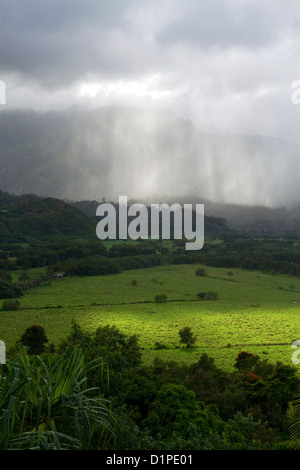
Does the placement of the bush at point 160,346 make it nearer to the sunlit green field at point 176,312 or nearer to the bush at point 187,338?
the sunlit green field at point 176,312

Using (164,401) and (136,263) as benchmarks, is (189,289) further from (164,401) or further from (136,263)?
(164,401)

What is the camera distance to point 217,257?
544 feet

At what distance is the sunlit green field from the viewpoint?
2202 inches

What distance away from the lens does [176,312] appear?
263ft

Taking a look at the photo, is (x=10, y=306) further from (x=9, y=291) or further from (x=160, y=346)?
(x=160, y=346)

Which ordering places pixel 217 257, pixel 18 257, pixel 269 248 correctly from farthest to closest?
pixel 269 248 < pixel 217 257 < pixel 18 257

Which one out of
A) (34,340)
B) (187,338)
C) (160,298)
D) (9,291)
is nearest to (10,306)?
(9,291)

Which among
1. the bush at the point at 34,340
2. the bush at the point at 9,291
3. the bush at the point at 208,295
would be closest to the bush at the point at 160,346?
the bush at the point at 34,340

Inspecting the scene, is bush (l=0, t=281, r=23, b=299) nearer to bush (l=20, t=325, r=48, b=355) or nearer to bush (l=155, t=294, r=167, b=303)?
bush (l=155, t=294, r=167, b=303)

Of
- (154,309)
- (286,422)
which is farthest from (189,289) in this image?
(286,422)
